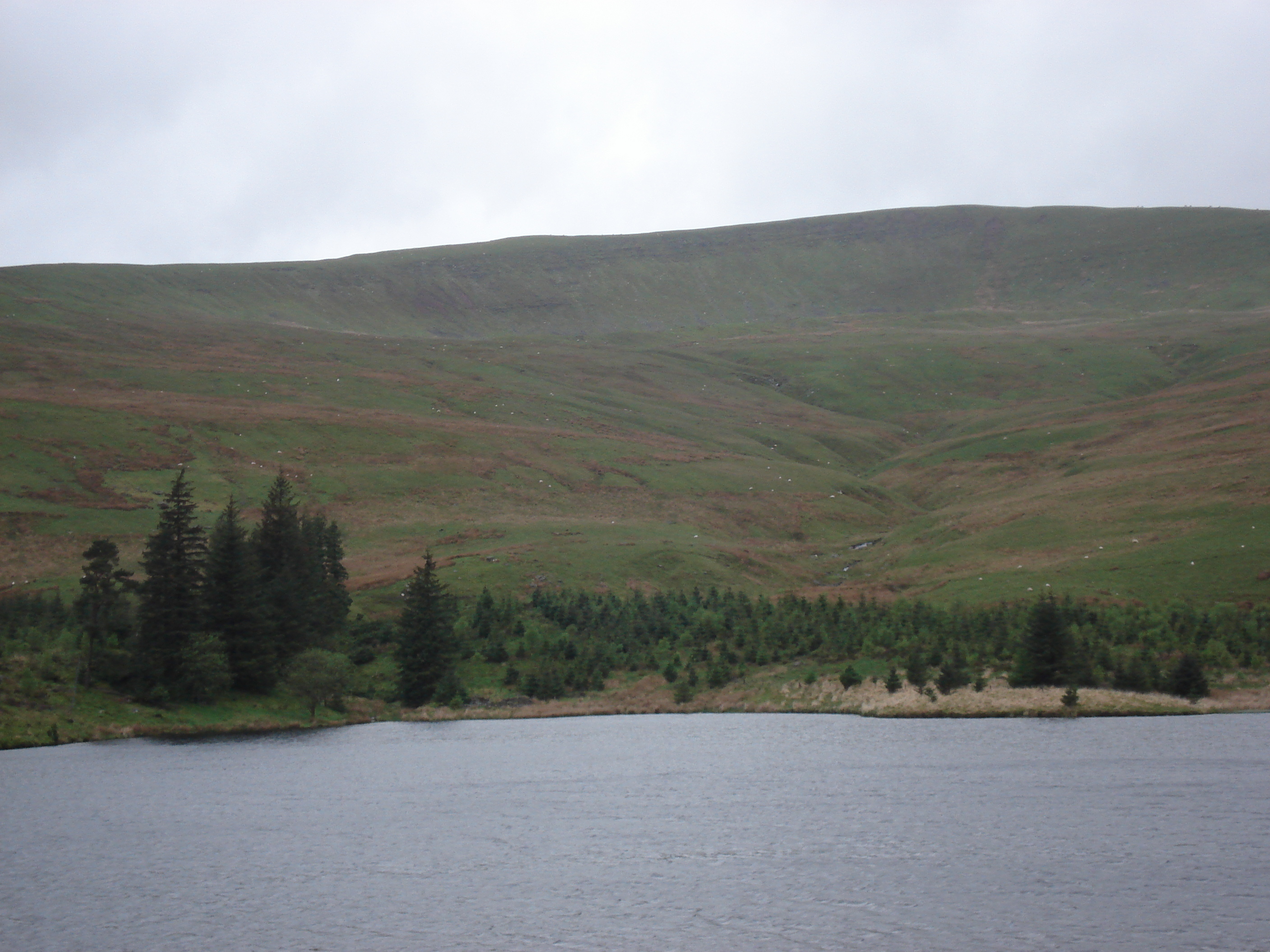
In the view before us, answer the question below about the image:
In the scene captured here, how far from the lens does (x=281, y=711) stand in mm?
79312

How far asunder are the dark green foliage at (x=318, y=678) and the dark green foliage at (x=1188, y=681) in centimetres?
5911

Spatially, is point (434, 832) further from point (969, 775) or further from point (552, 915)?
point (969, 775)

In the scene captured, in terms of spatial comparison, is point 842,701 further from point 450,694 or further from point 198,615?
point 198,615

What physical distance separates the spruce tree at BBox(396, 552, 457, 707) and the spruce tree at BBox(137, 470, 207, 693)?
16.4 meters

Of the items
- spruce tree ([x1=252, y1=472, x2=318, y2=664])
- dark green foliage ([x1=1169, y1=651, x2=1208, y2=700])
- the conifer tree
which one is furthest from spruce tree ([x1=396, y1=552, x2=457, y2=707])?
dark green foliage ([x1=1169, y1=651, x2=1208, y2=700])

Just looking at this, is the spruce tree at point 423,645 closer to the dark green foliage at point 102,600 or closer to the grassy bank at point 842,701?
the grassy bank at point 842,701

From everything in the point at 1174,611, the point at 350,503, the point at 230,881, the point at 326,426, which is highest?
the point at 326,426

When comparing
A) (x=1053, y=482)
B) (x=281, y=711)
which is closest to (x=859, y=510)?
(x=1053, y=482)

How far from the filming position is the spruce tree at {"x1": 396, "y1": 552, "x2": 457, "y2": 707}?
85125 mm

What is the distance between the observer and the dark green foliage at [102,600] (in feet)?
260

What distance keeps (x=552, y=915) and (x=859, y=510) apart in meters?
131

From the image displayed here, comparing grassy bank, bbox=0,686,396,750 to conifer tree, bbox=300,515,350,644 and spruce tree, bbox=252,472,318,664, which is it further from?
conifer tree, bbox=300,515,350,644

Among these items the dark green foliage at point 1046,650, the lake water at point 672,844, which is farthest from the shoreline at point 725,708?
the lake water at point 672,844

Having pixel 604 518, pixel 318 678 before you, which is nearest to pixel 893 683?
pixel 318 678
